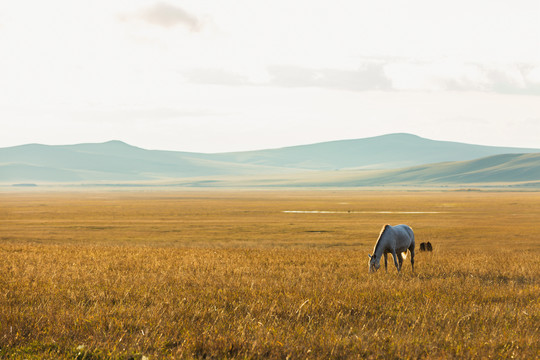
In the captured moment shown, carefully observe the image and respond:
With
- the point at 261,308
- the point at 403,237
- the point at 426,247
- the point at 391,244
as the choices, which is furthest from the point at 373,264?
the point at 261,308

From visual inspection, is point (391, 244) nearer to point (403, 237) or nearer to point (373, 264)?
point (403, 237)

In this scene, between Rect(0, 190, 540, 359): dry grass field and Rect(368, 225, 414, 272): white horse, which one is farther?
Rect(368, 225, 414, 272): white horse

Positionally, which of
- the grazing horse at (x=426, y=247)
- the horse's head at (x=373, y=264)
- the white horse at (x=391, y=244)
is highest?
the white horse at (x=391, y=244)

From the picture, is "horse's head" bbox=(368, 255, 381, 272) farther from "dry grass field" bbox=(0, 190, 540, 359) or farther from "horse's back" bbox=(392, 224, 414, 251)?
"horse's back" bbox=(392, 224, 414, 251)

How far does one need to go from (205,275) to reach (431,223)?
148 ft

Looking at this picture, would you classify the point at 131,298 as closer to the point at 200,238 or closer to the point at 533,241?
the point at 200,238

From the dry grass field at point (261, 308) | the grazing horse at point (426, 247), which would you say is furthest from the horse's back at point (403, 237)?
the grazing horse at point (426, 247)

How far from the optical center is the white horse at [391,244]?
57.9ft

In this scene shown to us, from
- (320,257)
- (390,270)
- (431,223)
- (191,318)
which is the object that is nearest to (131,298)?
(191,318)

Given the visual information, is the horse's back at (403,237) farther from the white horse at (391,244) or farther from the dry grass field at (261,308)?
the dry grass field at (261,308)

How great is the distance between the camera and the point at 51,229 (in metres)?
50.4

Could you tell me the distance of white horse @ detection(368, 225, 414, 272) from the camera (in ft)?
57.9

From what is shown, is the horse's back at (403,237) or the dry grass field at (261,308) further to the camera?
the horse's back at (403,237)

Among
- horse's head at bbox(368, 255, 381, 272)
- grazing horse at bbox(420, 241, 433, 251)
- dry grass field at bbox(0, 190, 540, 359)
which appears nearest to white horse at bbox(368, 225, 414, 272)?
horse's head at bbox(368, 255, 381, 272)
